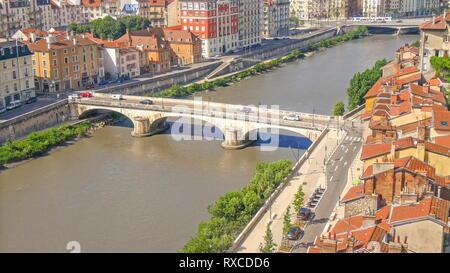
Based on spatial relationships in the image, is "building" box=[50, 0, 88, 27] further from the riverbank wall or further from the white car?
the white car

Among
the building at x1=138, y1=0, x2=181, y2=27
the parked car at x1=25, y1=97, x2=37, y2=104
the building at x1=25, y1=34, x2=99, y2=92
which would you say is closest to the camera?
the parked car at x1=25, y1=97, x2=37, y2=104

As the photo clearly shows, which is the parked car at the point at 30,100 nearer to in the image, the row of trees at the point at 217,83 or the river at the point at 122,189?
the river at the point at 122,189

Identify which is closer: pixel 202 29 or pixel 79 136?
pixel 79 136

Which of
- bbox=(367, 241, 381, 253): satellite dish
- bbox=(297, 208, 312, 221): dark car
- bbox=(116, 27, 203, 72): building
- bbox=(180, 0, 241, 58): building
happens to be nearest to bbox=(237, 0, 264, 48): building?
bbox=(180, 0, 241, 58): building
